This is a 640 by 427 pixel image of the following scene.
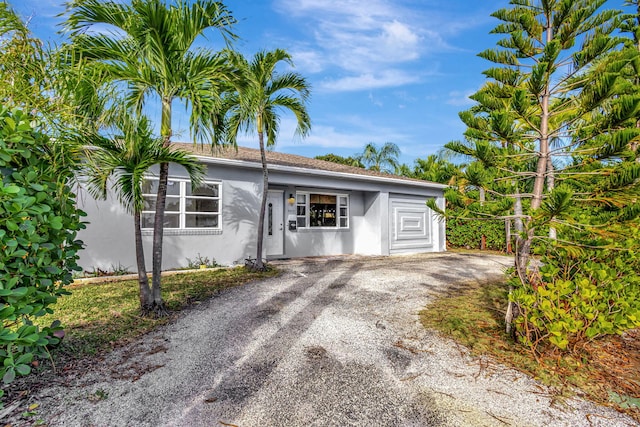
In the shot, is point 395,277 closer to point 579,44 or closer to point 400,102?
point 579,44

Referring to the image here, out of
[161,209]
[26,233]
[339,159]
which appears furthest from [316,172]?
[339,159]

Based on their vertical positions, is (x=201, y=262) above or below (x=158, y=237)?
below

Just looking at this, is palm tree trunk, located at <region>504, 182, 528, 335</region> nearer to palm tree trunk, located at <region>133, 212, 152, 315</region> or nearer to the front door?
palm tree trunk, located at <region>133, 212, 152, 315</region>

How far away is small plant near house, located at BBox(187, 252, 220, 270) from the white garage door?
6692 mm

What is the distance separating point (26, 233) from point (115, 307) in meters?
3.37

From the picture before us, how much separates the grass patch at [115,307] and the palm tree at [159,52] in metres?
0.49

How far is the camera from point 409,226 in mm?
12719

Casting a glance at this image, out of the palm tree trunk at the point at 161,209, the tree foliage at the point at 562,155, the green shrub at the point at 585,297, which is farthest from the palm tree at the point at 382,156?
the green shrub at the point at 585,297

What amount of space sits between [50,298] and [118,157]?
2.13m

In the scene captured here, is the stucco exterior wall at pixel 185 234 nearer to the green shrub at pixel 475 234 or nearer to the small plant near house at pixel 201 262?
the small plant near house at pixel 201 262

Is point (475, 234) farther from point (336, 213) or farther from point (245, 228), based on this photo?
point (245, 228)

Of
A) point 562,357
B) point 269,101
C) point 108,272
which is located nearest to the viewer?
point 562,357

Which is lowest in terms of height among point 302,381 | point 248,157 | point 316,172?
point 302,381

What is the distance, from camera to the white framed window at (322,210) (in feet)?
35.9
